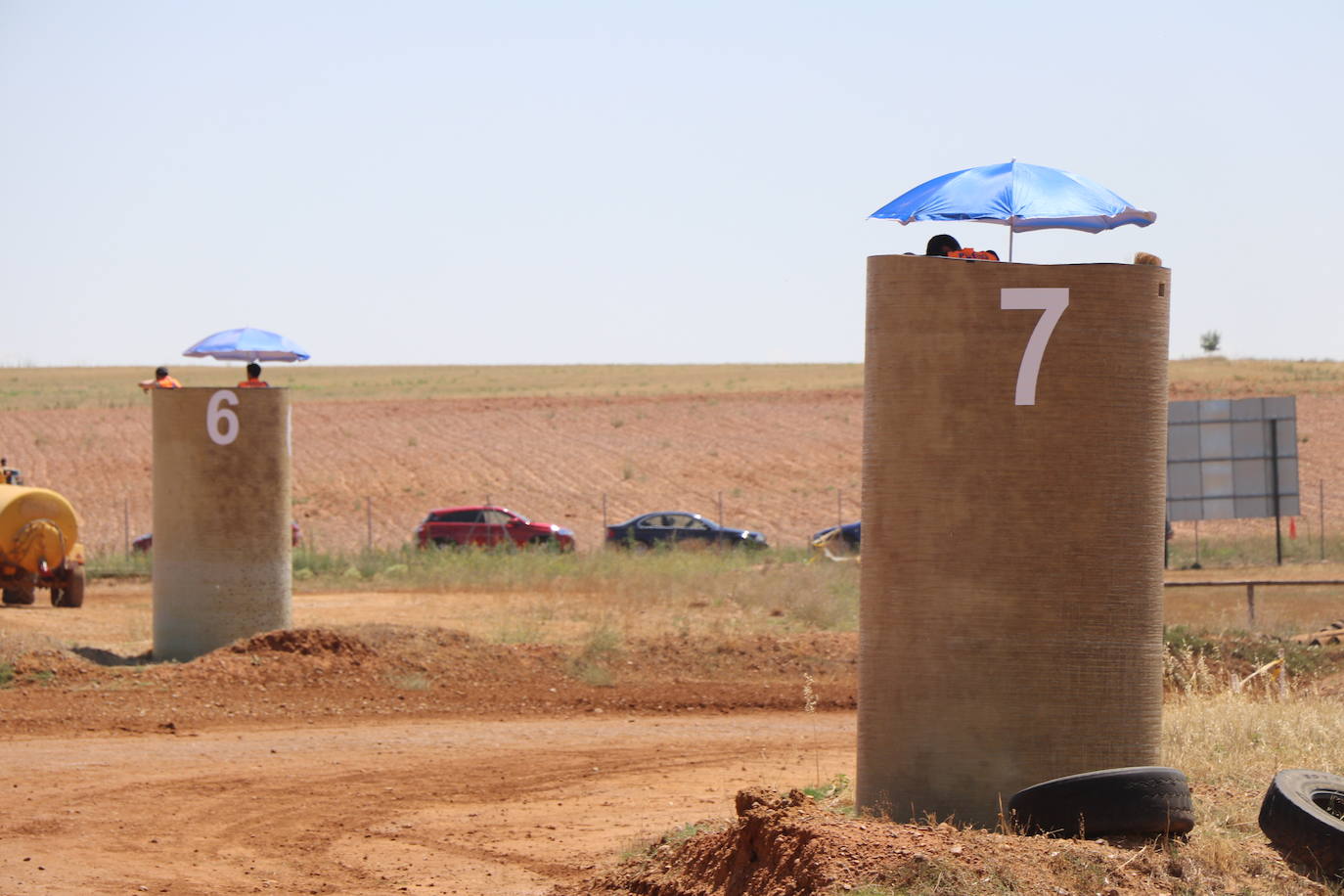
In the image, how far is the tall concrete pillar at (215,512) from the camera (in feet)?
56.5

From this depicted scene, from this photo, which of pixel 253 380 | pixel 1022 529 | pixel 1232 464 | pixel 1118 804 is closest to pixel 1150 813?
pixel 1118 804

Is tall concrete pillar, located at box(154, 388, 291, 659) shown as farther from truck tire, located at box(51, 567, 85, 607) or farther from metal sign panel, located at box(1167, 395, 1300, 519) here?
metal sign panel, located at box(1167, 395, 1300, 519)

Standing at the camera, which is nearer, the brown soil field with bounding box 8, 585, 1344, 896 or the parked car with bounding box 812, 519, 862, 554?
the brown soil field with bounding box 8, 585, 1344, 896

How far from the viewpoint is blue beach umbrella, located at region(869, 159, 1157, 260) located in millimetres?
8055

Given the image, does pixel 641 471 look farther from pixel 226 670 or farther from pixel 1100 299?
pixel 1100 299

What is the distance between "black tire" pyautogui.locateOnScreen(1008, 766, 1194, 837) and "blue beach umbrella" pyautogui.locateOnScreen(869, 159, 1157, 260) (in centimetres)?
285

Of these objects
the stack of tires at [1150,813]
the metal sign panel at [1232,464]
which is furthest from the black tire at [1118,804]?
the metal sign panel at [1232,464]

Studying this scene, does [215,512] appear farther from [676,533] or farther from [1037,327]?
[676,533]

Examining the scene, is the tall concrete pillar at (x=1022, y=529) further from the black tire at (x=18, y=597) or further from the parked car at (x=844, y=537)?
the parked car at (x=844, y=537)

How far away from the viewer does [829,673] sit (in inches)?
698

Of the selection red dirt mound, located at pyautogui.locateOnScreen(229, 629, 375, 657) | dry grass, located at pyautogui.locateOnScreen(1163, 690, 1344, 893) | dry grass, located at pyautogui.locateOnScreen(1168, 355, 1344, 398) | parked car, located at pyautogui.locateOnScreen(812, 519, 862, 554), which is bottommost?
red dirt mound, located at pyautogui.locateOnScreen(229, 629, 375, 657)

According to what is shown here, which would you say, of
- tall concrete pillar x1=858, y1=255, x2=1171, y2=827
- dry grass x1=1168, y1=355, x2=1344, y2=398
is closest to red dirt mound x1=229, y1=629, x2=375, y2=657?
tall concrete pillar x1=858, y1=255, x2=1171, y2=827

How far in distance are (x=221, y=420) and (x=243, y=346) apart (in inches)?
105

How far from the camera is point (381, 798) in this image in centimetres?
1093
